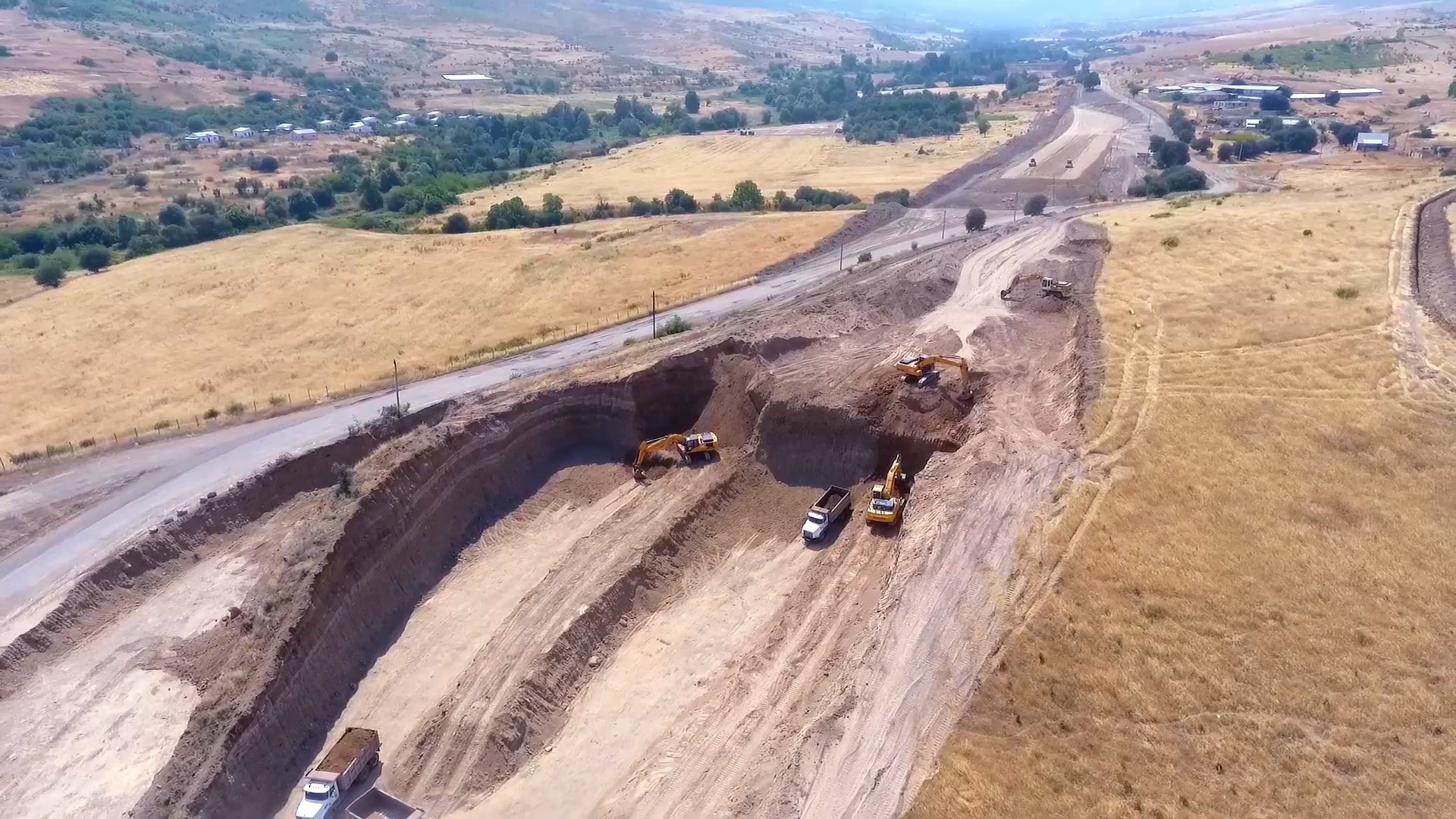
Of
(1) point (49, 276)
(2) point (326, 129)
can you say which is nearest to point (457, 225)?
(1) point (49, 276)

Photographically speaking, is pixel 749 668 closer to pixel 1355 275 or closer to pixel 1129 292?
pixel 1129 292

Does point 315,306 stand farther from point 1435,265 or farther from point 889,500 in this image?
point 1435,265

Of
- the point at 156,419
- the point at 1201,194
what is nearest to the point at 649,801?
the point at 156,419

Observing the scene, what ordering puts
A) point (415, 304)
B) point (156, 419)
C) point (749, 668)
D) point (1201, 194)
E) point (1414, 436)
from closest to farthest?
point (749, 668)
point (1414, 436)
point (156, 419)
point (415, 304)
point (1201, 194)

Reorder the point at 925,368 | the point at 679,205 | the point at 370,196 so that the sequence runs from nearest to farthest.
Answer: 1. the point at 925,368
2. the point at 679,205
3. the point at 370,196

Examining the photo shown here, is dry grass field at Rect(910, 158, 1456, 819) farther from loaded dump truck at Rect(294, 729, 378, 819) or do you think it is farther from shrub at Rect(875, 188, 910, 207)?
shrub at Rect(875, 188, 910, 207)

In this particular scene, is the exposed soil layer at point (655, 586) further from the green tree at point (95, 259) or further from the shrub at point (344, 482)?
the green tree at point (95, 259)

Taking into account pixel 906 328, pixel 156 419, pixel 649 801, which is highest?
pixel 906 328
